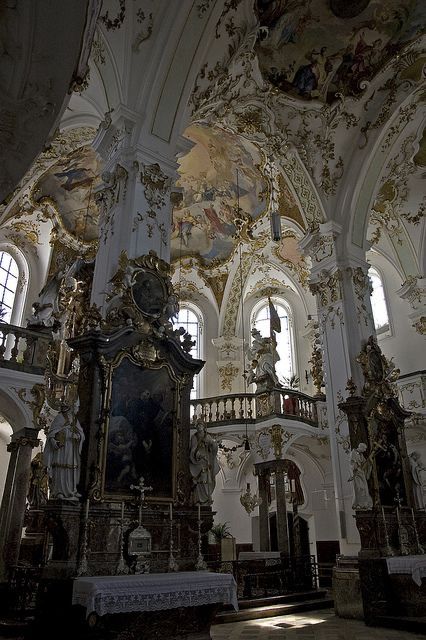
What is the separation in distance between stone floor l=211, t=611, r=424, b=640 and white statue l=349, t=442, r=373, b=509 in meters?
1.85

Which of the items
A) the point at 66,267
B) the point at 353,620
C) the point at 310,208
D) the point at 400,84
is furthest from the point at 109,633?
the point at 400,84

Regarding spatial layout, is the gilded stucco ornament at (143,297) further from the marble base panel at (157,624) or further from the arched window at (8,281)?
the arched window at (8,281)

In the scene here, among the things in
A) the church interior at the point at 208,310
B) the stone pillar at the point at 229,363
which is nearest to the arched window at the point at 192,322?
the church interior at the point at 208,310

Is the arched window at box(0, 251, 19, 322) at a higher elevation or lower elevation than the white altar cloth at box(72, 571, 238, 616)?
higher

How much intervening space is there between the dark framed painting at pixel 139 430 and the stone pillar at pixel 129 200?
1397 mm

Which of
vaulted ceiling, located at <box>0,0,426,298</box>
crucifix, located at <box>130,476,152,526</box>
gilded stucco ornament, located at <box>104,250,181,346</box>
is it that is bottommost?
crucifix, located at <box>130,476,152,526</box>

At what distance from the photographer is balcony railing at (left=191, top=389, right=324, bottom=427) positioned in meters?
14.5

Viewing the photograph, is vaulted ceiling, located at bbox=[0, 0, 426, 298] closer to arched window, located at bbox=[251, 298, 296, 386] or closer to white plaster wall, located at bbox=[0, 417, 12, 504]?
arched window, located at bbox=[251, 298, 296, 386]

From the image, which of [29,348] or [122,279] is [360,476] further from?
[29,348]

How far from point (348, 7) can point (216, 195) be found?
248 inches

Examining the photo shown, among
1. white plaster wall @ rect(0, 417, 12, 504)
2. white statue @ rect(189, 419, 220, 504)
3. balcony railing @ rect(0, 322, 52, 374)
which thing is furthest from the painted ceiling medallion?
white plaster wall @ rect(0, 417, 12, 504)

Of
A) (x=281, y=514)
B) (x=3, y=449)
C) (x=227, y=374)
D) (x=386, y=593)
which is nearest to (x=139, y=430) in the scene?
(x=386, y=593)

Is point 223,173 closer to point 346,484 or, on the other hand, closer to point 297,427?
point 297,427

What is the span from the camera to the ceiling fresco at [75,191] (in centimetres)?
1387
